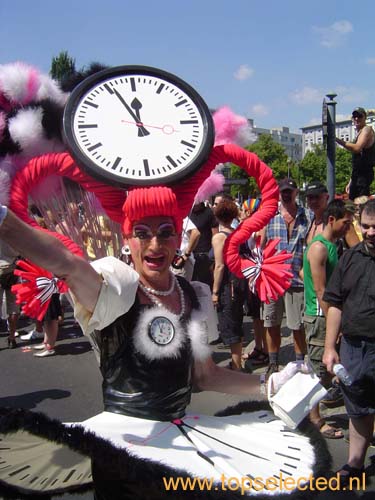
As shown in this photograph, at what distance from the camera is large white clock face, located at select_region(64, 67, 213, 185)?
1909 millimetres

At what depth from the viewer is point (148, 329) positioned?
1877 mm

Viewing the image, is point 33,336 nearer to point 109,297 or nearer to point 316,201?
point 316,201

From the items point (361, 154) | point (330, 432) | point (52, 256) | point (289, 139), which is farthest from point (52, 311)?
point (289, 139)

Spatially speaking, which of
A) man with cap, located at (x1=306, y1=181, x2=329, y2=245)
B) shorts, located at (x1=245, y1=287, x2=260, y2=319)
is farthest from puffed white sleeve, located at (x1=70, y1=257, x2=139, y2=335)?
shorts, located at (x1=245, y1=287, x2=260, y2=319)

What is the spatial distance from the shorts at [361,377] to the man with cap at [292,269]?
1.53 metres

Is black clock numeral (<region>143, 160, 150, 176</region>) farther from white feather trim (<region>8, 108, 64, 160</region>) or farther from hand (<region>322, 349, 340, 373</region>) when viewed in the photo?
hand (<region>322, 349, 340, 373</region>)

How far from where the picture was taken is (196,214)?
642 centimetres

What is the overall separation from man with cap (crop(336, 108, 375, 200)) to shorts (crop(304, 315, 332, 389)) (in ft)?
9.05

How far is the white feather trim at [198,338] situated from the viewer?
2008 mm

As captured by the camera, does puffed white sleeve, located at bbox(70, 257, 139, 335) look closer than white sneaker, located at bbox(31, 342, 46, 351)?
Yes

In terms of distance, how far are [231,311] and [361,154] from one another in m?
2.48

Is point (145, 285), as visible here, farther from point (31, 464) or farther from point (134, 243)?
point (31, 464)

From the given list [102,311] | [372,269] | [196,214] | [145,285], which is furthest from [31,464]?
[196,214]

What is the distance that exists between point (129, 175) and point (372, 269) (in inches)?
70.3
